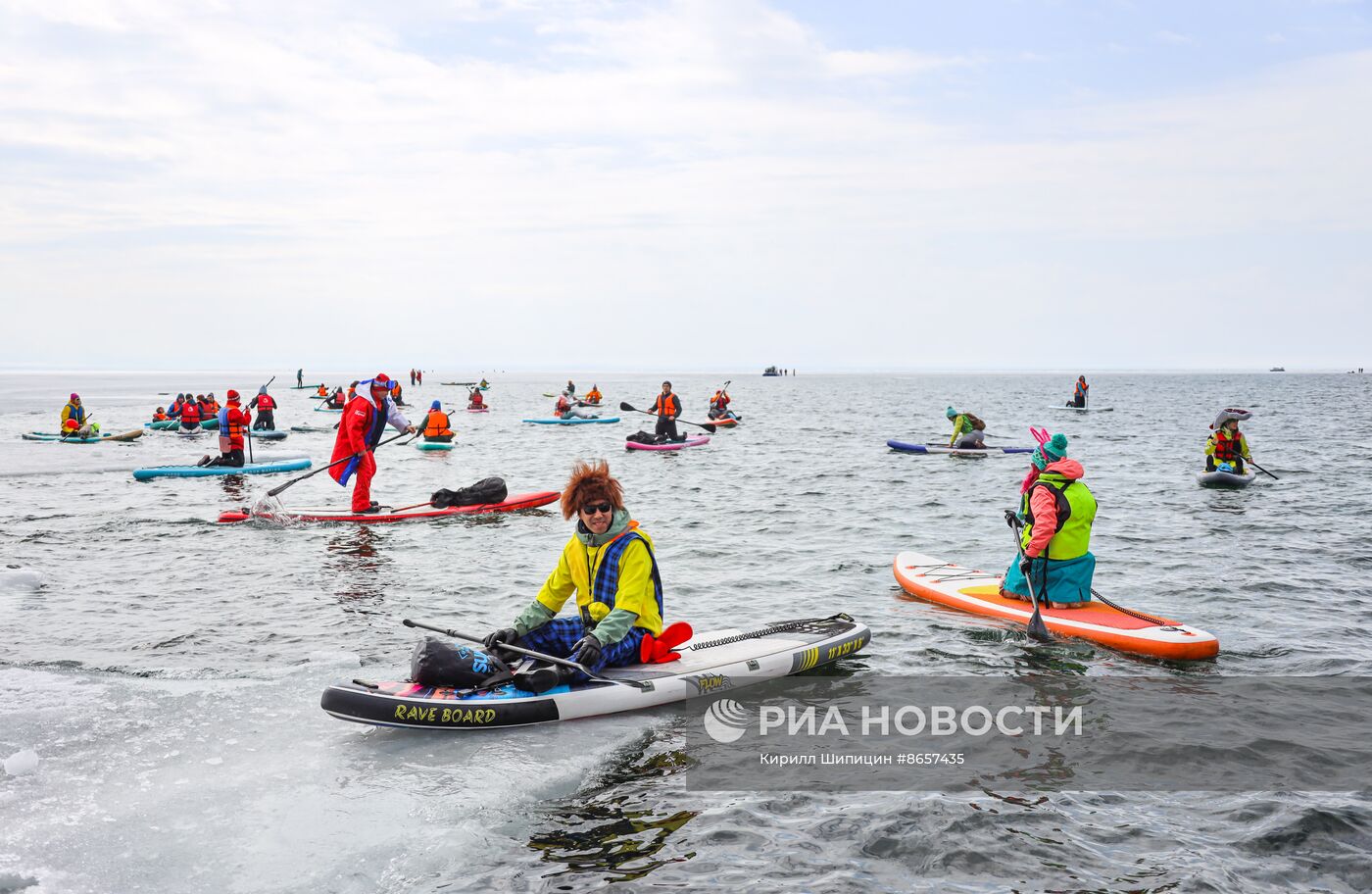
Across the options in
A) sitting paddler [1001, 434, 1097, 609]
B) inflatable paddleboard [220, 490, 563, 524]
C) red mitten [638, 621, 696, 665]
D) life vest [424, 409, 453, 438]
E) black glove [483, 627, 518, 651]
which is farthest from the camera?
life vest [424, 409, 453, 438]

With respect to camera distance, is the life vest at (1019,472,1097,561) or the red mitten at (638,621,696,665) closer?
the red mitten at (638,621,696,665)

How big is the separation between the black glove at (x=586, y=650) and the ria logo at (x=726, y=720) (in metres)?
0.99

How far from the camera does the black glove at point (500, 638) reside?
22.7ft

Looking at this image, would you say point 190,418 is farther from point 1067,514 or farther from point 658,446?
point 1067,514

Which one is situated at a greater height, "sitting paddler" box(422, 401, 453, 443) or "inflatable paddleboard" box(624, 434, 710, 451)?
"sitting paddler" box(422, 401, 453, 443)

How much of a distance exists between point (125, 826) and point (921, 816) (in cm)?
455

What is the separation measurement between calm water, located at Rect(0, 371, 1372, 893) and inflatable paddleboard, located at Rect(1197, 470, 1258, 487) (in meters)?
0.48

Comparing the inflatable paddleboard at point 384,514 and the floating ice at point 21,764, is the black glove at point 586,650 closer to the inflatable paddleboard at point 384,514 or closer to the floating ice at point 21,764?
the floating ice at point 21,764

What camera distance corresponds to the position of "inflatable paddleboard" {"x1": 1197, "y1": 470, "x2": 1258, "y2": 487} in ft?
67.9

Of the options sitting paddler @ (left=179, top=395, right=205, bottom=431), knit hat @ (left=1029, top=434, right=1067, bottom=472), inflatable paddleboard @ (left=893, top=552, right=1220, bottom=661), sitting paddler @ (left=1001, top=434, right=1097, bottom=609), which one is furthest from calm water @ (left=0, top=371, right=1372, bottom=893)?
sitting paddler @ (left=179, top=395, right=205, bottom=431)

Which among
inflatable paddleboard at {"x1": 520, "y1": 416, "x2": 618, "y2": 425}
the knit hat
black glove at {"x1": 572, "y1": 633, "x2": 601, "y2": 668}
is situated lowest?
black glove at {"x1": 572, "y1": 633, "x2": 601, "y2": 668}

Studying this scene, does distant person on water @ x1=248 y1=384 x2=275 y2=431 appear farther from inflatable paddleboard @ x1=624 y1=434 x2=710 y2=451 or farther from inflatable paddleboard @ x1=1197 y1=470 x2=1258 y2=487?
inflatable paddleboard @ x1=1197 y1=470 x2=1258 y2=487

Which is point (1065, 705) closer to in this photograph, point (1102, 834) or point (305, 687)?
point (1102, 834)

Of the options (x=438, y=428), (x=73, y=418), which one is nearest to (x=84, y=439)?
(x=73, y=418)
